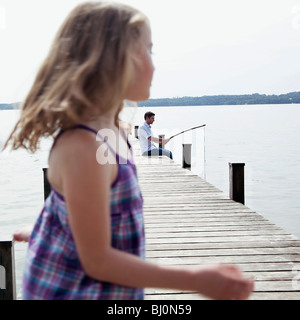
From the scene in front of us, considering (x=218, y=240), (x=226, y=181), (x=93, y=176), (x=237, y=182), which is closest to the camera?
(x=93, y=176)

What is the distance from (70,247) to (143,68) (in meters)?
0.44

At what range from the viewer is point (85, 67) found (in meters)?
0.96

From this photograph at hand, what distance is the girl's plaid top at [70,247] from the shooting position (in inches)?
40.1

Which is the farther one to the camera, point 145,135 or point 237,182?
point 145,135

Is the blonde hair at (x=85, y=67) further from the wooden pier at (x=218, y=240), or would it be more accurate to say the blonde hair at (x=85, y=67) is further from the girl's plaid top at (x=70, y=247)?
the wooden pier at (x=218, y=240)

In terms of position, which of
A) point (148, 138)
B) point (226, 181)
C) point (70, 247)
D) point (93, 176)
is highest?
point (148, 138)

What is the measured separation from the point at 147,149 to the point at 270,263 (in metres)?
7.91

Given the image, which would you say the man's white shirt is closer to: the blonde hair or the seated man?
the seated man

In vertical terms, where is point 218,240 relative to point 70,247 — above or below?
below

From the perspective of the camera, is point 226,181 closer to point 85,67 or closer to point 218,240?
point 218,240

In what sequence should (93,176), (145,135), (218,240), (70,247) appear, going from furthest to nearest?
(145,135)
(218,240)
(70,247)
(93,176)

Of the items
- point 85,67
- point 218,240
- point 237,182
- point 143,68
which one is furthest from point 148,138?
point 85,67

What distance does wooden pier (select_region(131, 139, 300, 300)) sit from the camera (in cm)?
326
